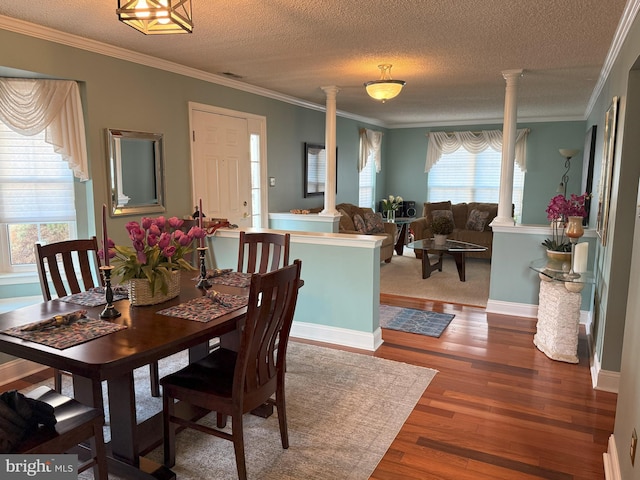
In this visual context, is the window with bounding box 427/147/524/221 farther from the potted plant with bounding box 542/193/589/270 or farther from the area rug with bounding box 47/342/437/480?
the area rug with bounding box 47/342/437/480

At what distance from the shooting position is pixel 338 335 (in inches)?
148

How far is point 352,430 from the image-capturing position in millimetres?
2510

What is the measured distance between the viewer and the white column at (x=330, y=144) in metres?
5.34

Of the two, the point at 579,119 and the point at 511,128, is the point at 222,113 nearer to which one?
the point at 511,128

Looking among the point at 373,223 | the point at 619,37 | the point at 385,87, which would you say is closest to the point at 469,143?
the point at 373,223

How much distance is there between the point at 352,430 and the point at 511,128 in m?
3.36

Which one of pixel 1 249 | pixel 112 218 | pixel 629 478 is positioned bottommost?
pixel 629 478

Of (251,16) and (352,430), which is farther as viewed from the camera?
(251,16)

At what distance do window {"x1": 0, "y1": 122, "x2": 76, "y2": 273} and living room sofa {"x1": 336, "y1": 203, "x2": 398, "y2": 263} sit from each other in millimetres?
3526

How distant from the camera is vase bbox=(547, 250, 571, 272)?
3.72 meters

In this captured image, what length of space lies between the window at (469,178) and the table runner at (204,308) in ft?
24.6

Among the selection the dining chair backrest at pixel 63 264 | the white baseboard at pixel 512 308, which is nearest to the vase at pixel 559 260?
the white baseboard at pixel 512 308

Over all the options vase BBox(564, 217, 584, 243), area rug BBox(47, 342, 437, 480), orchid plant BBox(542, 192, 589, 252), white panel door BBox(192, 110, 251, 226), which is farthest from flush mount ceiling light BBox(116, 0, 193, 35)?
orchid plant BBox(542, 192, 589, 252)

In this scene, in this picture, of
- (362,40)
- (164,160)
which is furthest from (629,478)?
(164,160)
